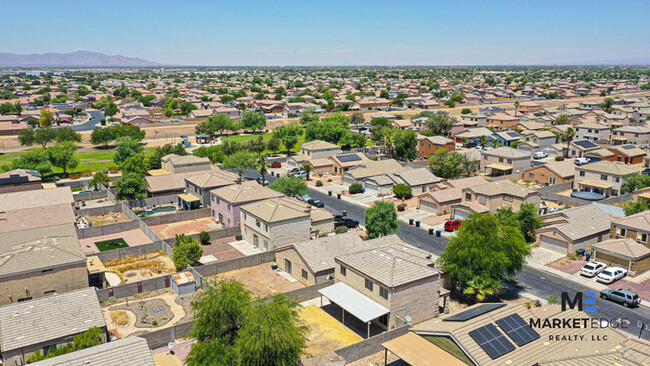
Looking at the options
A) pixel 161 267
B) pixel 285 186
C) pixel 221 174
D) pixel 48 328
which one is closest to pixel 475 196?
pixel 285 186

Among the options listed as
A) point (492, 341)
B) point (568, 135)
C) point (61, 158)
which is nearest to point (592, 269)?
point (492, 341)

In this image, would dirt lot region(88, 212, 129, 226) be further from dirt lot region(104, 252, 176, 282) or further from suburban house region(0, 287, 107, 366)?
suburban house region(0, 287, 107, 366)

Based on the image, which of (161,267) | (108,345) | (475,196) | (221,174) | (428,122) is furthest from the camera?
(428,122)

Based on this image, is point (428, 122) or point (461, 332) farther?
point (428, 122)

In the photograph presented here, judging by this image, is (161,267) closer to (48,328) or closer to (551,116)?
(48,328)

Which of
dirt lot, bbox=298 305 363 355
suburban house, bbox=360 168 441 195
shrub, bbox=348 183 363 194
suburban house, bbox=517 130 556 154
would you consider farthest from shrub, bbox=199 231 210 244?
suburban house, bbox=517 130 556 154

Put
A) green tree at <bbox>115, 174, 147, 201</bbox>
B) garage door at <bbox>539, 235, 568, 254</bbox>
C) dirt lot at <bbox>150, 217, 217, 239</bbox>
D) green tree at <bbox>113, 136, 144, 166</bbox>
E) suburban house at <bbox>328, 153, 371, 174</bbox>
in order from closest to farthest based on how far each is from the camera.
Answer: garage door at <bbox>539, 235, 568, 254</bbox> < dirt lot at <bbox>150, 217, 217, 239</bbox> < green tree at <bbox>115, 174, 147, 201</bbox> < suburban house at <bbox>328, 153, 371, 174</bbox> < green tree at <bbox>113, 136, 144, 166</bbox>
